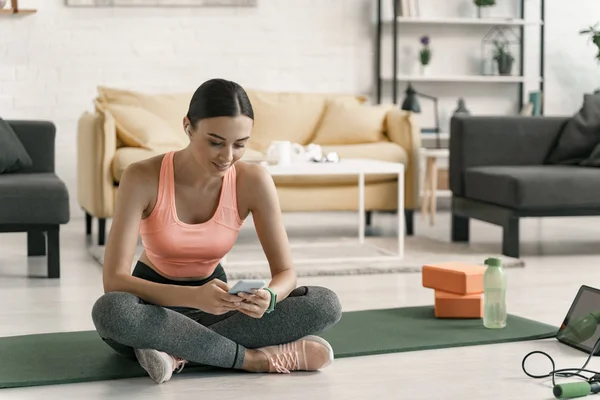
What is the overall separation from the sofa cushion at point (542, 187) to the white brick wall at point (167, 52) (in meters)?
2.30

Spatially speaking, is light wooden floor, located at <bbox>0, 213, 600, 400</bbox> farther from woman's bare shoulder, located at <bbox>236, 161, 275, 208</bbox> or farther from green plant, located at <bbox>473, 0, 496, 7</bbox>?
green plant, located at <bbox>473, 0, 496, 7</bbox>

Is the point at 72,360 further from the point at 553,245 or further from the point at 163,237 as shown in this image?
the point at 553,245

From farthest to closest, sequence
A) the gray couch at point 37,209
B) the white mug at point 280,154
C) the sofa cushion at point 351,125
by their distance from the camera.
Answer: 1. the sofa cushion at point 351,125
2. the white mug at point 280,154
3. the gray couch at point 37,209

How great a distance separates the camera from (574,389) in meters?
2.28

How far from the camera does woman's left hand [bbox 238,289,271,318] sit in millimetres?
2211

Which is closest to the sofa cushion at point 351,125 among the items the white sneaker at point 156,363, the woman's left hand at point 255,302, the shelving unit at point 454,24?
the shelving unit at point 454,24

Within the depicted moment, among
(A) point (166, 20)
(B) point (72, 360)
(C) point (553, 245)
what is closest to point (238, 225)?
(B) point (72, 360)

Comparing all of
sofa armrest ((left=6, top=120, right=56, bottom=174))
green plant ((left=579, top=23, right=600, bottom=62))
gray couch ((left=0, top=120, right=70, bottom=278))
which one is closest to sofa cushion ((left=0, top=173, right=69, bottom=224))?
gray couch ((left=0, top=120, right=70, bottom=278))


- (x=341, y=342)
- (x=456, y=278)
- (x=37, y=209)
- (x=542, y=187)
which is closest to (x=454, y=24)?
(x=542, y=187)

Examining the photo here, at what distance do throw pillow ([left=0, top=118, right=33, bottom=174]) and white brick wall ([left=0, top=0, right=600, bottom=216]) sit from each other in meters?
1.74

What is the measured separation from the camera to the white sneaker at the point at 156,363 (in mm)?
2398

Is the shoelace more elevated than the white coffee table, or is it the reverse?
the white coffee table

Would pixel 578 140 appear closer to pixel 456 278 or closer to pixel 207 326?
pixel 456 278

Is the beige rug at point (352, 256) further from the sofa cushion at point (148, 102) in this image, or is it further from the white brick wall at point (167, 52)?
the white brick wall at point (167, 52)
